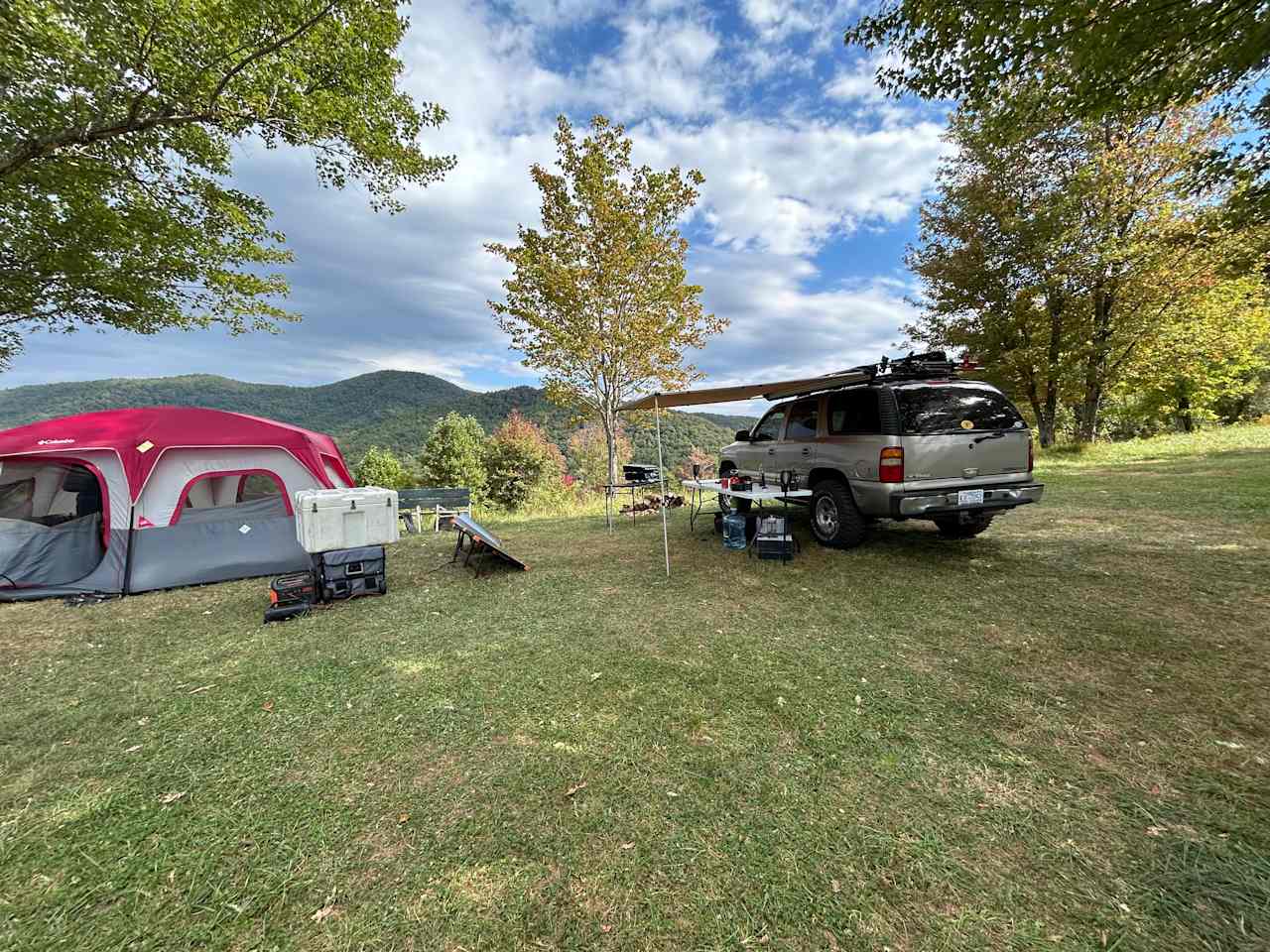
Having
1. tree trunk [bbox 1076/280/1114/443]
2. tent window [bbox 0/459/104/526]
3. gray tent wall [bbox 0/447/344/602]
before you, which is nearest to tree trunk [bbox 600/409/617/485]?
gray tent wall [bbox 0/447/344/602]

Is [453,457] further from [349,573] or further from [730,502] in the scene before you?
[349,573]

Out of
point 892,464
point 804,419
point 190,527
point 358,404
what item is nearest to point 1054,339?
point 804,419

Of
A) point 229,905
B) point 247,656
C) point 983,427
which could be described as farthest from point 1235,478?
point 247,656

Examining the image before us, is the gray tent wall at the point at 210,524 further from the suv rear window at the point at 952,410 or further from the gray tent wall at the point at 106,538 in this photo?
the suv rear window at the point at 952,410

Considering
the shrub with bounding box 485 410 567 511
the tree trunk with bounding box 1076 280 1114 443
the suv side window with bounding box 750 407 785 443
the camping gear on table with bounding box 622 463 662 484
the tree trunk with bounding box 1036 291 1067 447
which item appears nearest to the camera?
the suv side window with bounding box 750 407 785 443

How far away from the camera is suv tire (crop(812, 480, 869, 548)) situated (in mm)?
5430

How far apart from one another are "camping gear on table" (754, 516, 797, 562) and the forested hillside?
35.9 metres

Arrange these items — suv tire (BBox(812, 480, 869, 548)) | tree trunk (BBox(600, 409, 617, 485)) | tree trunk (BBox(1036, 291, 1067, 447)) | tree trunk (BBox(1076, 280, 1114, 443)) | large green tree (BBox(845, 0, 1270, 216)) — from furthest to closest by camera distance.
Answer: tree trunk (BBox(600, 409, 617, 485))
tree trunk (BBox(1036, 291, 1067, 447))
tree trunk (BBox(1076, 280, 1114, 443))
suv tire (BBox(812, 480, 869, 548))
large green tree (BBox(845, 0, 1270, 216))

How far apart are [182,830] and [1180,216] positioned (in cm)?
1965

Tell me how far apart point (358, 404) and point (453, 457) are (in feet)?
169

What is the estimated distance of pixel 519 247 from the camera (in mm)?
12125

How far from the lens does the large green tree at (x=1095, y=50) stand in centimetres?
402

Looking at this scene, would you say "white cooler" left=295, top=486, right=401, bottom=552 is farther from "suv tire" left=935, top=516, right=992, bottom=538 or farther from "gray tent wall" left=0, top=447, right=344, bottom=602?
"suv tire" left=935, top=516, right=992, bottom=538

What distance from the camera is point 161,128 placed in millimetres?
6934
